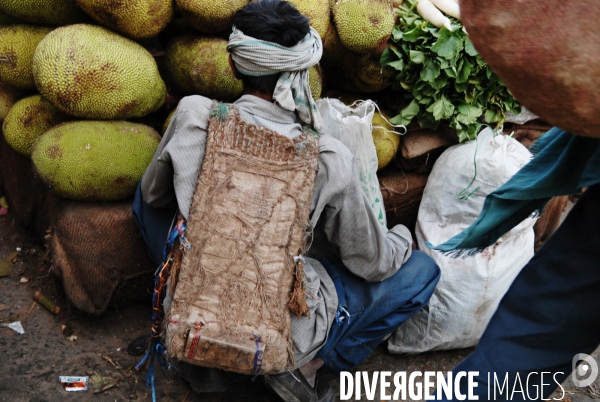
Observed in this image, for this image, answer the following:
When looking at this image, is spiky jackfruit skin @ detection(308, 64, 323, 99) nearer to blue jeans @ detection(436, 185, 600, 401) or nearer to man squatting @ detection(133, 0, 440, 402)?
man squatting @ detection(133, 0, 440, 402)

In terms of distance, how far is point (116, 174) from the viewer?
245 cm

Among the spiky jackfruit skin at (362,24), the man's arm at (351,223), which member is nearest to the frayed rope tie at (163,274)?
the man's arm at (351,223)

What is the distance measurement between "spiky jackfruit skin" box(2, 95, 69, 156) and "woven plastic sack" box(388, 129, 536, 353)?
169cm

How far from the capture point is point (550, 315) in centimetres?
166

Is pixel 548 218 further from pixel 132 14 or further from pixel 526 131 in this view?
pixel 132 14

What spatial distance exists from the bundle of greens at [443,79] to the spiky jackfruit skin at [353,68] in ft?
0.17

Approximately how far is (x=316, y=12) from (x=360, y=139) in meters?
0.61

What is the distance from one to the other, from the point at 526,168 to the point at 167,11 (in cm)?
159

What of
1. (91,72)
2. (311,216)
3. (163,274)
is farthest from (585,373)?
(91,72)

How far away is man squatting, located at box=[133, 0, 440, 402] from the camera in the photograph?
1.93 meters

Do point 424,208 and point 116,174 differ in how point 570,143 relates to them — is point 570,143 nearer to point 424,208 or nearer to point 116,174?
point 424,208

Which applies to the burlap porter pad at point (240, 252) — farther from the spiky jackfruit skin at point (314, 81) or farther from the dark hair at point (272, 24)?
the spiky jackfruit skin at point (314, 81)

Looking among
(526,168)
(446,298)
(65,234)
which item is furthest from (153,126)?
(526,168)

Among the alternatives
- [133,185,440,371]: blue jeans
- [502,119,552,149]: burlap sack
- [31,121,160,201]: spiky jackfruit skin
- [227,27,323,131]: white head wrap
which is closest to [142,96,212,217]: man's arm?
[227,27,323,131]: white head wrap
